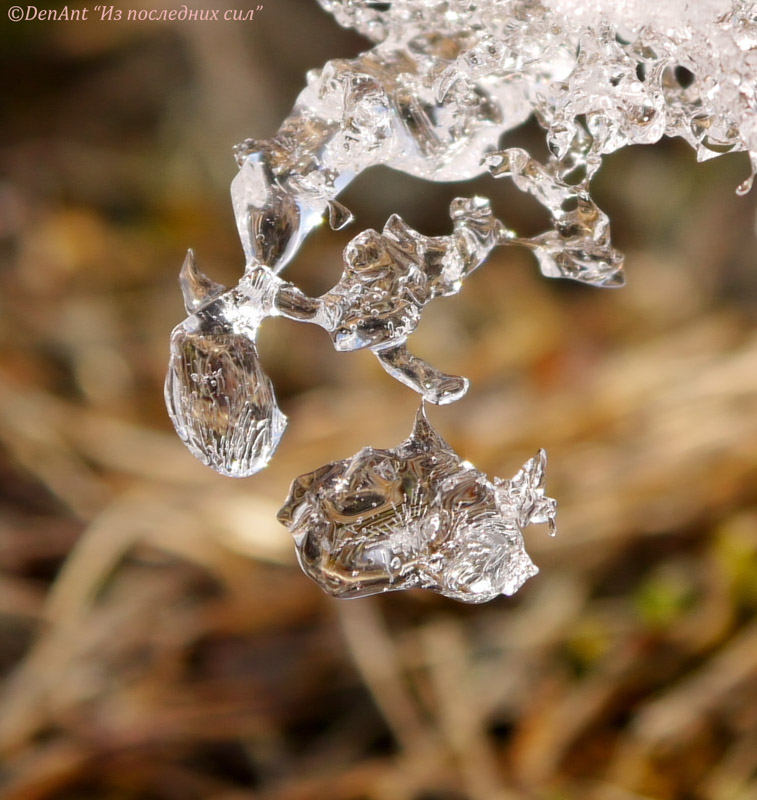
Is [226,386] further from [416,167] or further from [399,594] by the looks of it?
[399,594]

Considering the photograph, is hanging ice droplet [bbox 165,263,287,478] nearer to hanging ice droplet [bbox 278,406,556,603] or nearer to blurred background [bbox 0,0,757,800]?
hanging ice droplet [bbox 278,406,556,603]

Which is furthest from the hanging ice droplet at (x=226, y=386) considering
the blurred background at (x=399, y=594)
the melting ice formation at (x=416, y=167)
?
the blurred background at (x=399, y=594)

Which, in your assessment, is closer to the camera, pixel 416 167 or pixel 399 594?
pixel 416 167

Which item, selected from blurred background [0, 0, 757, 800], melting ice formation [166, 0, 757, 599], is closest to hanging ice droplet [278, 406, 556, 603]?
melting ice formation [166, 0, 757, 599]

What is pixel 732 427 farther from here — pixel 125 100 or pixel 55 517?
pixel 125 100

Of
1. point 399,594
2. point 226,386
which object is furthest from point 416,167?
point 399,594

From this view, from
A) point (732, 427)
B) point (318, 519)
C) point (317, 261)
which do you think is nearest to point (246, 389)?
point (318, 519)
